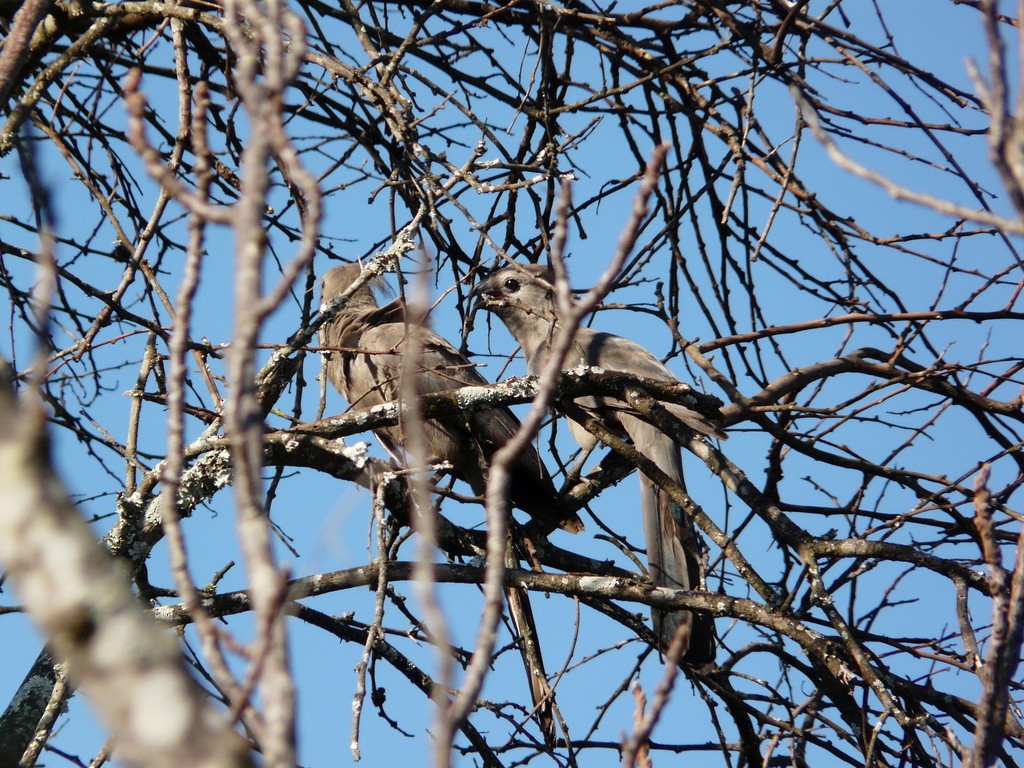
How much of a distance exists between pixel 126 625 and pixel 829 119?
384cm

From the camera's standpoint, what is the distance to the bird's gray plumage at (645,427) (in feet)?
14.5

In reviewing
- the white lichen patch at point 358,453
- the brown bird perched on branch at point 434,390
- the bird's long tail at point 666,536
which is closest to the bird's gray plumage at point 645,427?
the bird's long tail at point 666,536

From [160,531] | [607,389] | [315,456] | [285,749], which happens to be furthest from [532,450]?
[285,749]

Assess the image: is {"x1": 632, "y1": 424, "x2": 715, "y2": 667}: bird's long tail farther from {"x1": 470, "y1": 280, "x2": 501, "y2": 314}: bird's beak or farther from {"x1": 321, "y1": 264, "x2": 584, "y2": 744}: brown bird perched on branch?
{"x1": 470, "y1": 280, "x2": 501, "y2": 314}: bird's beak

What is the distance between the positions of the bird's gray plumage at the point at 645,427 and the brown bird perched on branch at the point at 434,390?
1.28 feet

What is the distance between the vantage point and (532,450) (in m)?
5.39

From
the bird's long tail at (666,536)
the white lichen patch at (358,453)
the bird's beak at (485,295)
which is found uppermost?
the bird's beak at (485,295)

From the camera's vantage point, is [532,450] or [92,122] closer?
[92,122]

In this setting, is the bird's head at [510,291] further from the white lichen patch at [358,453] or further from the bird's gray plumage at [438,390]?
the white lichen patch at [358,453]

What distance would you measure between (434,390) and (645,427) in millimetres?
1152

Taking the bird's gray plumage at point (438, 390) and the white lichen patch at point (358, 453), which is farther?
the bird's gray plumage at point (438, 390)

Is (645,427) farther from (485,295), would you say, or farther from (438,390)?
(485,295)

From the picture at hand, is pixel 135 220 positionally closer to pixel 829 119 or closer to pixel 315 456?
pixel 315 456

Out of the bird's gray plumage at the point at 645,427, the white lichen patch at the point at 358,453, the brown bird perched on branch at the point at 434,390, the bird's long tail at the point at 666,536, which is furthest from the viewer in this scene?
the bird's long tail at the point at 666,536
